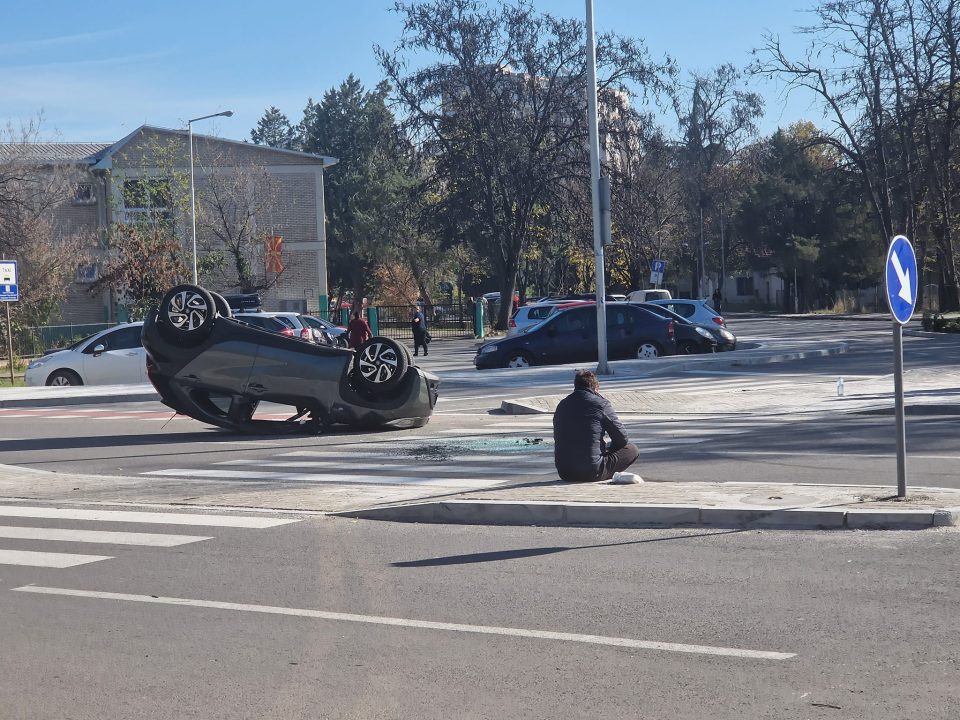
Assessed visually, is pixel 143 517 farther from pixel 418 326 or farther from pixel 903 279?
pixel 418 326

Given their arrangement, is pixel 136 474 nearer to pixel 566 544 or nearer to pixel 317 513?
pixel 317 513

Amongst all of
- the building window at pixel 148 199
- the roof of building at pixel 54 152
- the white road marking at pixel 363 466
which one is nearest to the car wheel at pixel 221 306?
the white road marking at pixel 363 466

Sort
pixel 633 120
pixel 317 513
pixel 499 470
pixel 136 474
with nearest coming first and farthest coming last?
1. pixel 317 513
2. pixel 499 470
3. pixel 136 474
4. pixel 633 120

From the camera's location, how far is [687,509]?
372 inches

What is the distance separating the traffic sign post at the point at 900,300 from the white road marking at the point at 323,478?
395cm

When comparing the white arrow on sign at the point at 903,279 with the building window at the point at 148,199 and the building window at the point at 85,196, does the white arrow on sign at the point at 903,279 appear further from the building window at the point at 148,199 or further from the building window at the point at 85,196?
the building window at the point at 85,196

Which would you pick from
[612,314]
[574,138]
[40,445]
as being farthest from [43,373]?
[574,138]

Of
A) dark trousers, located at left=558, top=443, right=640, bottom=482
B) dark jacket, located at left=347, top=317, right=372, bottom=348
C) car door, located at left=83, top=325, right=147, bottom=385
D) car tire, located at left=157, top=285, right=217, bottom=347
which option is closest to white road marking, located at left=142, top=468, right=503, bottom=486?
dark trousers, located at left=558, top=443, right=640, bottom=482

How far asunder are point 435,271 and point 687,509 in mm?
70777

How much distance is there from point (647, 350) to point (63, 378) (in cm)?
1394

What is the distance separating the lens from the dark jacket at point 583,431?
11.1 meters

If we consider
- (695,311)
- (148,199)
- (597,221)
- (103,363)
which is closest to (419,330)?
(695,311)

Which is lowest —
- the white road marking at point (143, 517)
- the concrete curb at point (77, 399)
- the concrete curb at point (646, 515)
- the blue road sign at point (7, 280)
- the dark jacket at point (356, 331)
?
the white road marking at point (143, 517)

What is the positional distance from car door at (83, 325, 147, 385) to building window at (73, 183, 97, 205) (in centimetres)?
3177
